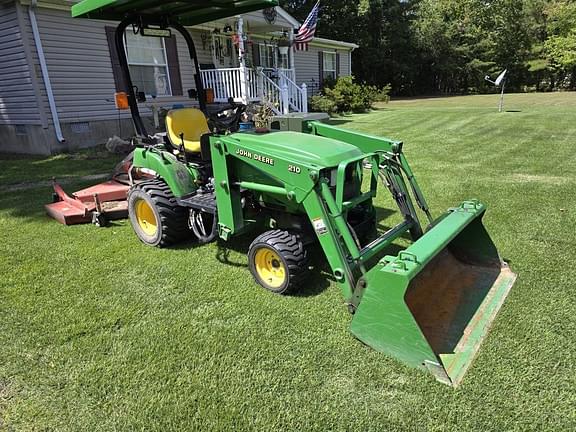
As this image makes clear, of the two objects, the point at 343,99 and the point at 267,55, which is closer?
the point at 267,55

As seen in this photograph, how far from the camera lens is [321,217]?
8.93 ft

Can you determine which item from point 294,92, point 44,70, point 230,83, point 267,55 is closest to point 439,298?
point 44,70

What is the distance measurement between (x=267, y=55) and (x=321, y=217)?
14.9 m

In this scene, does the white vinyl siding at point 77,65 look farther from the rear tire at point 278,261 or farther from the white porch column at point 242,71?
the rear tire at point 278,261

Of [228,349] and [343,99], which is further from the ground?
[343,99]

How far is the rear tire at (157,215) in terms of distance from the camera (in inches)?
152

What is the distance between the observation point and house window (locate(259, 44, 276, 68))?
52.3 feet

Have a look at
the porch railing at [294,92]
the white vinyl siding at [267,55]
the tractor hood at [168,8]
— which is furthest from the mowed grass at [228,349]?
the white vinyl siding at [267,55]

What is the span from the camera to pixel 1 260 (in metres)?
3.90

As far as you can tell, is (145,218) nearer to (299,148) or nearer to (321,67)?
(299,148)

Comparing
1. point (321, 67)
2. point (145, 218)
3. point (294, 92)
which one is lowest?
point (145, 218)

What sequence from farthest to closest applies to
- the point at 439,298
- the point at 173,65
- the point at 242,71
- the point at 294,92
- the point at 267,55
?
the point at 267,55
the point at 294,92
the point at 242,71
the point at 173,65
the point at 439,298

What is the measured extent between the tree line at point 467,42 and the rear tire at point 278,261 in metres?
30.6

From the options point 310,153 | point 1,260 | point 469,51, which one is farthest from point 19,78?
point 469,51
